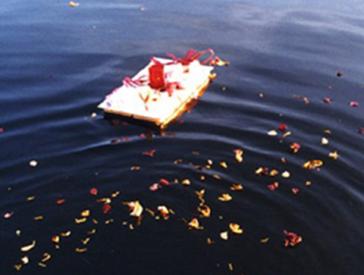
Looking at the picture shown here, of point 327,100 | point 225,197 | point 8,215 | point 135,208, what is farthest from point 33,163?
point 327,100

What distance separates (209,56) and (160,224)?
7.92m

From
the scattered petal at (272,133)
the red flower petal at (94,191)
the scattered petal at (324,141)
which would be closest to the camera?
the red flower petal at (94,191)

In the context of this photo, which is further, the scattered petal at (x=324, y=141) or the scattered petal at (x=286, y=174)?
the scattered petal at (x=324, y=141)

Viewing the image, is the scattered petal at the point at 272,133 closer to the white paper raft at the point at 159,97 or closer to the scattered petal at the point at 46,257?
the white paper raft at the point at 159,97

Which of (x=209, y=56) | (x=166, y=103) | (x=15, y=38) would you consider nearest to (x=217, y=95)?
(x=166, y=103)

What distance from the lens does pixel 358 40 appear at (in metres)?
16.1

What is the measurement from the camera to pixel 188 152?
1062 cm

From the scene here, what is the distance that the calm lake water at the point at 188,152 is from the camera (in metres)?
8.17

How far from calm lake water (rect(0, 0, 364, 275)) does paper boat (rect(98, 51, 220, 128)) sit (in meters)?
0.33

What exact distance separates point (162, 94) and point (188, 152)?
94.8 inches

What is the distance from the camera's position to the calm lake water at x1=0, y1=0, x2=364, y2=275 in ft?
26.8

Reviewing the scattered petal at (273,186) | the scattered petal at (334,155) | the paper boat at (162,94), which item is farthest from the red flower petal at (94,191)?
the scattered petal at (334,155)

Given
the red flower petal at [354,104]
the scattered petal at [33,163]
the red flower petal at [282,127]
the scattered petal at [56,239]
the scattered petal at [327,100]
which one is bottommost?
the scattered petal at [56,239]

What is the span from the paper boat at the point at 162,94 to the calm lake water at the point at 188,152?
328mm
